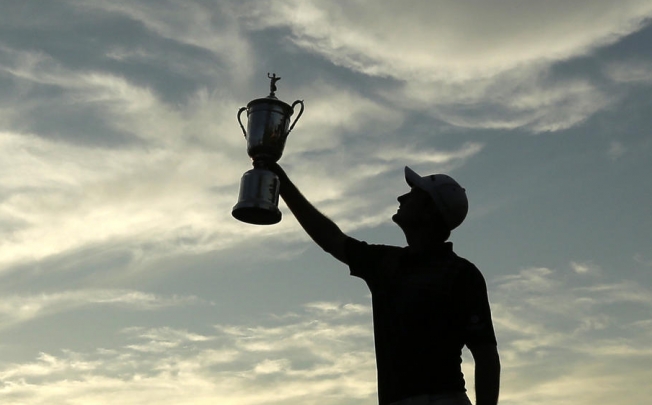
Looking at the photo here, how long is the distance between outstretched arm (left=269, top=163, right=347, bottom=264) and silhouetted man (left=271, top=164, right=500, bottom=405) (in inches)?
9.4

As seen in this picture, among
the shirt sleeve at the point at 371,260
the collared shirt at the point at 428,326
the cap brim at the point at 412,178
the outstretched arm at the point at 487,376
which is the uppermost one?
the cap brim at the point at 412,178

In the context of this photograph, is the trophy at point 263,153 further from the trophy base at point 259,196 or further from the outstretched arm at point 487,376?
the outstretched arm at point 487,376

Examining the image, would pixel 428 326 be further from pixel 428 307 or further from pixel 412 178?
pixel 412 178

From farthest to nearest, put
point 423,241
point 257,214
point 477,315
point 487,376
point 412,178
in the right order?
point 257,214 < point 412,178 < point 423,241 < point 477,315 < point 487,376

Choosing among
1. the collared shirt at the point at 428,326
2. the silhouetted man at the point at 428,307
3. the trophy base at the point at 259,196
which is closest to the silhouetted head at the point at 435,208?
the silhouetted man at the point at 428,307

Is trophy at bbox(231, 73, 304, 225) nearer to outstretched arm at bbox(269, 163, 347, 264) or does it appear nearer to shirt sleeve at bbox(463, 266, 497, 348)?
outstretched arm at bbox(269, 163, 347, 264)

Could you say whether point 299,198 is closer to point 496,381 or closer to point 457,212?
point 457,212

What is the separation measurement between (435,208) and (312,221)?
1029 mm

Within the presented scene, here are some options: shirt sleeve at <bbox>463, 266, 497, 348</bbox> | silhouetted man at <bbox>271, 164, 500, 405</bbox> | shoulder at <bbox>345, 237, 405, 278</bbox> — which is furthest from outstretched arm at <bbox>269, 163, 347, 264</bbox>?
shirt sleeve at <bbox>463, 266, 497, 348</bbox>

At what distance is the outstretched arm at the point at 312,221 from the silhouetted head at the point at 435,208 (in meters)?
0.48

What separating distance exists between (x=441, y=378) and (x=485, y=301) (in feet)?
1.80

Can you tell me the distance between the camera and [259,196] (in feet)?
19.0

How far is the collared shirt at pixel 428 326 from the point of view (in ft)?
15.2

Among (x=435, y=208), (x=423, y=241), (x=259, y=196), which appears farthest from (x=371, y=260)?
(x=259, y=196)
